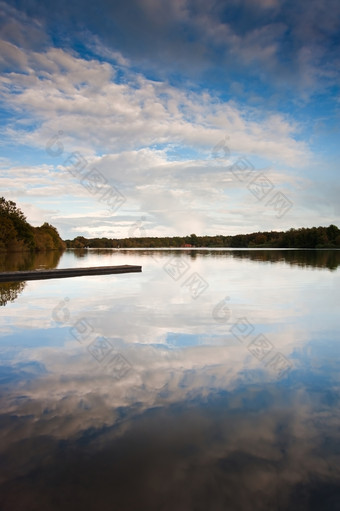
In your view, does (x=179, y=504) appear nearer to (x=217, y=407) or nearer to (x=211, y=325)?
(x=217, y=407)

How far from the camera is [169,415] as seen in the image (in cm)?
305

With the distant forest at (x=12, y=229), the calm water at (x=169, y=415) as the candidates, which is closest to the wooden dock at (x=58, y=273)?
the calm water at (x=169, y=415)

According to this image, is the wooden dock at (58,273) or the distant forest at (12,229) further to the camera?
the distant forest at (12,229)

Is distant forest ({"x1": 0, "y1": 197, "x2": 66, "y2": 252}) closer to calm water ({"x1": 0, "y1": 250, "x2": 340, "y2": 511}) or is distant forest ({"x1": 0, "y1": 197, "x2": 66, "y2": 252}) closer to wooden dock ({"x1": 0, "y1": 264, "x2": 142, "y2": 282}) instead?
wooden dock ({"x1": 0, "y1": 264, "x2": 142, "y2": 282})

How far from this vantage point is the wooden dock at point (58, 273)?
13781 millimetres

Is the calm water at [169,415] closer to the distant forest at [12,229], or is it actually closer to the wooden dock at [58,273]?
the wooden dock at [58,273]

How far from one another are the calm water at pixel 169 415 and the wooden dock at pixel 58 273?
7810 mm

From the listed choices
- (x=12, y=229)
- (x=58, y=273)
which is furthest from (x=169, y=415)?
(x=12, y=229)

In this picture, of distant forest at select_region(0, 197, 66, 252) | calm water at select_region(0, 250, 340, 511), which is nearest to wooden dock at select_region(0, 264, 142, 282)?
calm water at select_region(0, 250, 340, 511)

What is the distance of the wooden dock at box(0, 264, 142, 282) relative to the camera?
543 inches

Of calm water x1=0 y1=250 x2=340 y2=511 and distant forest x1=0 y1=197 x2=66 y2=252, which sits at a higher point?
distant forest x1=0 y1=197 x2=66 y2=252

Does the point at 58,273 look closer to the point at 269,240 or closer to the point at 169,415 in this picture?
the point at 169,415

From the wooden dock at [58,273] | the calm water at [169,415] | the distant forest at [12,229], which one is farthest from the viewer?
the distant forest at [12,229]

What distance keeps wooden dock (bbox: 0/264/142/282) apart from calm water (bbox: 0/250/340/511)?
25.6ft
